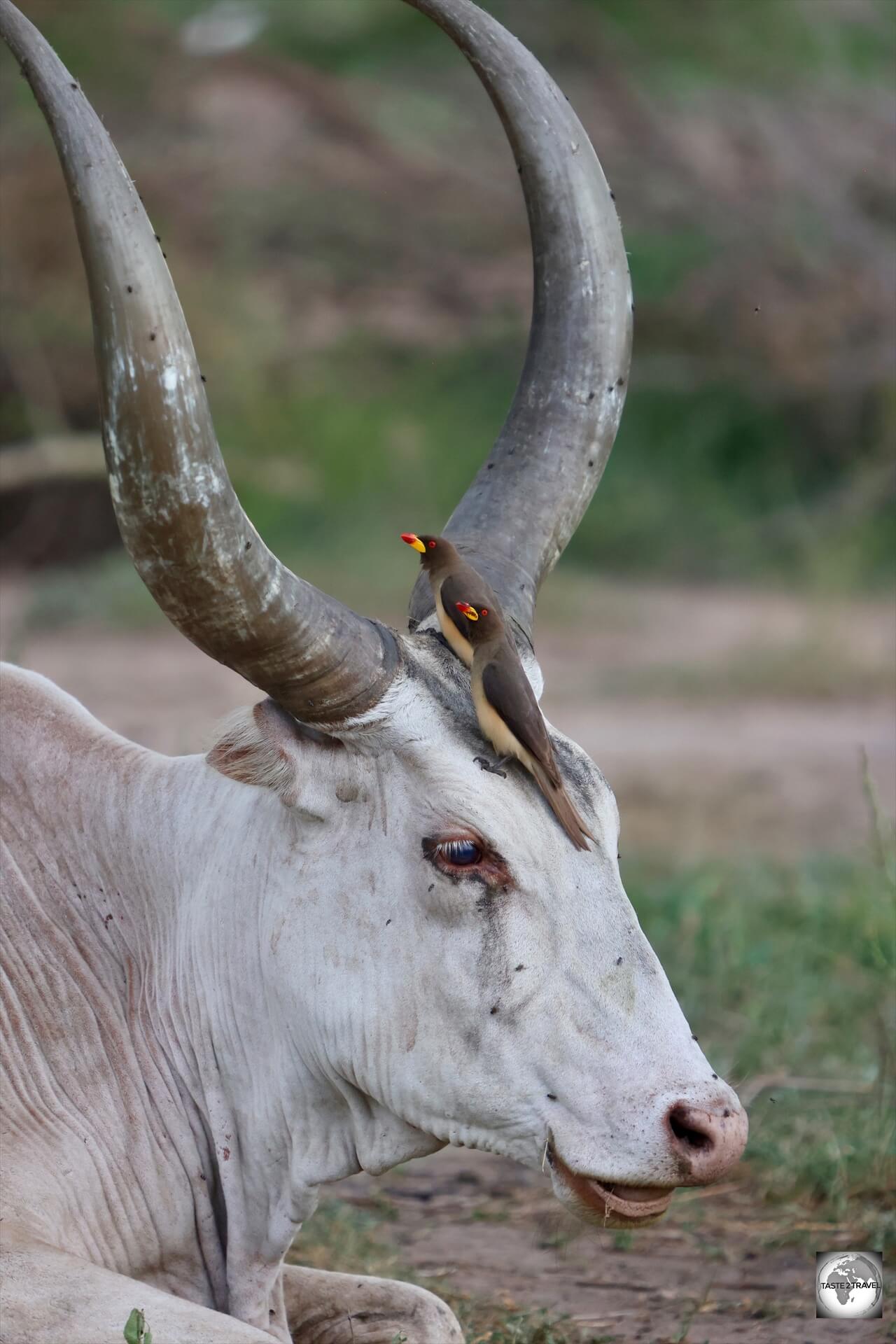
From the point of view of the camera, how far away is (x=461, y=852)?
2.94m

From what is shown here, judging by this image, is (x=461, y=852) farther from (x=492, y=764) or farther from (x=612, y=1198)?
(x=612, y=1198)

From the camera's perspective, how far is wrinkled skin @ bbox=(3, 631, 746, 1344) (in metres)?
2.86

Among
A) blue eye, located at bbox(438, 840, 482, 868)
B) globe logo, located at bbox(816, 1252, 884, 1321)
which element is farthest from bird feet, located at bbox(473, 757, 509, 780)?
globe logo, located at bbox(816, 1252, 884, 1321)

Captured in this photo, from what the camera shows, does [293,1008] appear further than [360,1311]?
No

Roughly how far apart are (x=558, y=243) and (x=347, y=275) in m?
12.9

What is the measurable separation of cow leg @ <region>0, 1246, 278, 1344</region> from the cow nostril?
0.74 meters

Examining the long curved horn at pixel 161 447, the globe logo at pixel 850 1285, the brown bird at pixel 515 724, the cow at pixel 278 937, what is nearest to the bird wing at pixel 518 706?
the brown bird at pixel 515 724

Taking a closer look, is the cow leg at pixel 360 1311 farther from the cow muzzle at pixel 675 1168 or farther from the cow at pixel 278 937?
the cow muzzle at pixel 675 1168

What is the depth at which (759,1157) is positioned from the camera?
15.2 feet

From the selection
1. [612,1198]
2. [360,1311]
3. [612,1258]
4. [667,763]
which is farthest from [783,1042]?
[667,763]

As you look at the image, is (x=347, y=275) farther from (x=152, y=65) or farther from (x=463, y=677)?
(x=463, y=677)

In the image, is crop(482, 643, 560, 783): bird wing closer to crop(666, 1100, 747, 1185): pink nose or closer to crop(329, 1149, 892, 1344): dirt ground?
crop(666, 1100, 747, 1185): pink nose

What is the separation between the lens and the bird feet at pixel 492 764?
2977mm

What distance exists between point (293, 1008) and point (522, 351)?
12.7 metres
